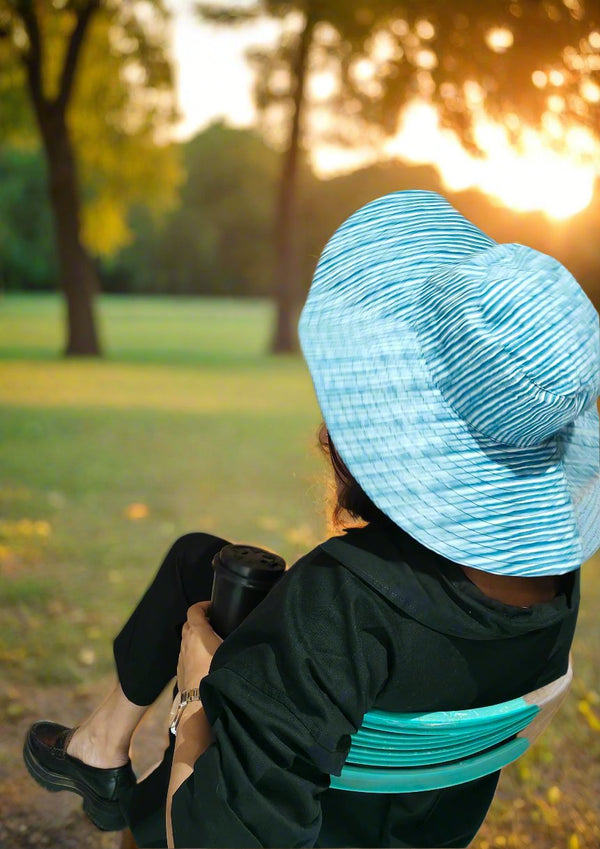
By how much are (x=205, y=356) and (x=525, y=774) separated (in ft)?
56.7

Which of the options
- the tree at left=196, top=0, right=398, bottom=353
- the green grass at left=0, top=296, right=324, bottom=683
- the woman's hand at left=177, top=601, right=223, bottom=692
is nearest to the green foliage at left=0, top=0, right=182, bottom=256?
the tree at left=196, top=0, right=398, bottom=353

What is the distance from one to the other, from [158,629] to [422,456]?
680 mm

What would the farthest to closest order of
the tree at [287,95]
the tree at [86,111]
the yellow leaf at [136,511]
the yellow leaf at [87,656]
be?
the tree at [287,95], the tree at [86,111], the yellow leaf at [136,511], the yellow leaf at [87,656]

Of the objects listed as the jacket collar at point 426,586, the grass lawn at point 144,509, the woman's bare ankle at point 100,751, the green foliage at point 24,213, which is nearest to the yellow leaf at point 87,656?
the grass lawn at point 144,509

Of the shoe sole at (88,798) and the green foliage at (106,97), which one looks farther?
the green foliage at (106,97)

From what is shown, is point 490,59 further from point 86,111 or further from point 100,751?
point 86,111

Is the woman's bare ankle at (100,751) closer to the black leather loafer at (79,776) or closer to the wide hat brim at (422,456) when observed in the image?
the black leather loafer at (79,776)

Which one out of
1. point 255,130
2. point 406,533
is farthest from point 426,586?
point 255,130

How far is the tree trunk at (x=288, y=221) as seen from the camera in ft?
67.7

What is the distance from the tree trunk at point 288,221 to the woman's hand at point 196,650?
19.3 meters

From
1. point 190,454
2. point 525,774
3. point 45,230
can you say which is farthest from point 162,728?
point 45,230

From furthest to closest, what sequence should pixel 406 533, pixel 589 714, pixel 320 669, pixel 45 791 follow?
pixel 589 714 → pixel 45 791 → pixel 406 533 → pixel 320 669

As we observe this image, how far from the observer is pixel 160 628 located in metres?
1.67

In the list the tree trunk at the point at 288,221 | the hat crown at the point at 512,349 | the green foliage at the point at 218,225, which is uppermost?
the hat crown at the point at 512,349
